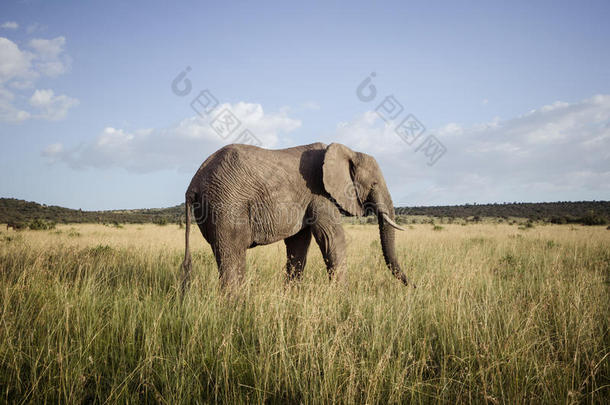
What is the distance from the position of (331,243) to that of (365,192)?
132 centimetres

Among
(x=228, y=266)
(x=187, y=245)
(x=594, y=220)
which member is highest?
(x=594, y=220)

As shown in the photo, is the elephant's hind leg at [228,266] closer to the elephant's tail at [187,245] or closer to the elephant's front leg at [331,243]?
the elephant's tail at [187,245]

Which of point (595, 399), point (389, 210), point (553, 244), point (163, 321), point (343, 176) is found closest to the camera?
point (595, 399)

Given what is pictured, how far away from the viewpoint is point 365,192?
6.45 m


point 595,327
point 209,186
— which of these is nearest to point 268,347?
point 209,186

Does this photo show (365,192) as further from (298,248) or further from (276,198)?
(276,198)

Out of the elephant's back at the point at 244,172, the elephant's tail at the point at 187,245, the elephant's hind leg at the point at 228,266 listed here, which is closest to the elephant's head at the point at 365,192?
the elephant's back at the point at 244,172

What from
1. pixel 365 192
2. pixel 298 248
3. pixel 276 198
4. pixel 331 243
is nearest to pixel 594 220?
pixel 365 192

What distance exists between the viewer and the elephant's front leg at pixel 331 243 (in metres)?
5.76

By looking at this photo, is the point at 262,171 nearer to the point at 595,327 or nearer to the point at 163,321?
the point at 163,321

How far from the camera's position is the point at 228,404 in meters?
2.54

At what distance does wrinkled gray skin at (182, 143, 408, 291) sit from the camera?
213 inches

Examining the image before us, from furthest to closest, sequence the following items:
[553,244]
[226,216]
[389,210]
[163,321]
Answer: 1. [553,244]
2. [389,210]
3. [226,216]
4. [163,321]

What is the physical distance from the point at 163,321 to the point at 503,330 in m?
3.92
